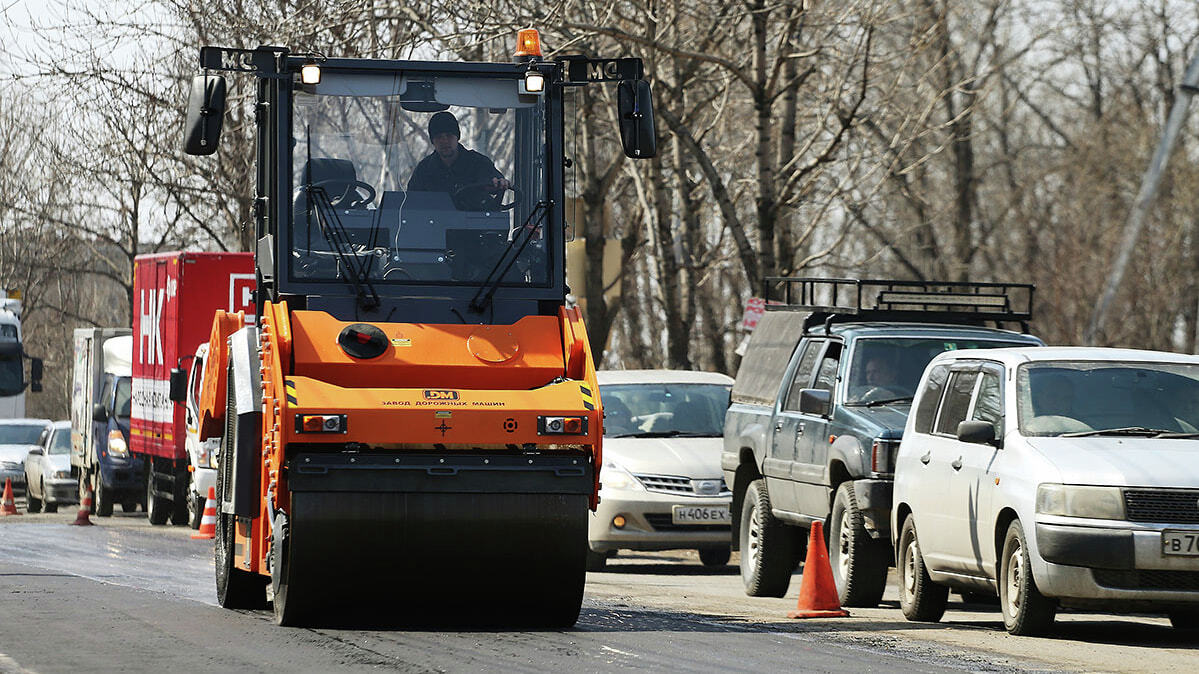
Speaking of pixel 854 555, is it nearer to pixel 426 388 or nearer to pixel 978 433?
pixel 978 433

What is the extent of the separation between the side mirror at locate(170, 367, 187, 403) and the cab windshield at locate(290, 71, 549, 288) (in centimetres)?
1417

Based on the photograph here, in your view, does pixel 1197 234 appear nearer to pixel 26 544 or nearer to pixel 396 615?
pixel 26 544

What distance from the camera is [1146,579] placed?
11.1 metres

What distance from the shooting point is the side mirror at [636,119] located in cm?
1134

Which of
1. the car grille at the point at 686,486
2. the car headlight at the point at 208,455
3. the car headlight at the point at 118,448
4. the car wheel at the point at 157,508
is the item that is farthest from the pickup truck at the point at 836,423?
the car headlight at the point at 118,448

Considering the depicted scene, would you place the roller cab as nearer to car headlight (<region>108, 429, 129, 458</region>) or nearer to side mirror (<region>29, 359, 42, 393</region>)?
car headlight (<region>108, 429, 129, 458</region>)

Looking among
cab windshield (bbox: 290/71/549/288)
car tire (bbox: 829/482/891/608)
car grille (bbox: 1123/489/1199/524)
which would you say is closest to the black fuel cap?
cab windshield (bbox: 290/71/549/288)

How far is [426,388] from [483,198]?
1364 millimetres

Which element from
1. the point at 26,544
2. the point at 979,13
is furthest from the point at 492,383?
the point at 979,13

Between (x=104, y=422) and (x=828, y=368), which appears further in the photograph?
(x=104, y=422)

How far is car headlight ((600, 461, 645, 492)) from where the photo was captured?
701 inches

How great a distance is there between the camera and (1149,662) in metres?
10.8

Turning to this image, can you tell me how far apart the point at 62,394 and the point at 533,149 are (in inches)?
2723

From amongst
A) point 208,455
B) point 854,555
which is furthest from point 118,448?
point 854,555
